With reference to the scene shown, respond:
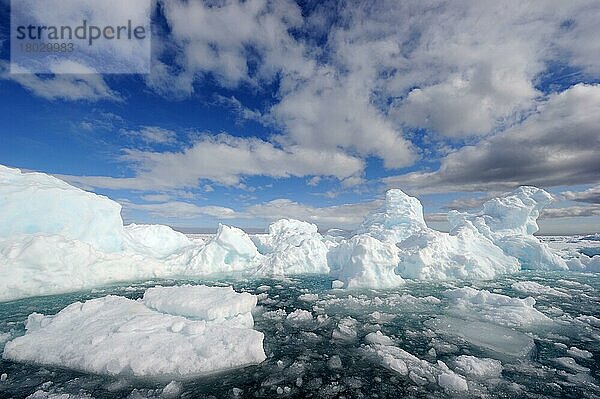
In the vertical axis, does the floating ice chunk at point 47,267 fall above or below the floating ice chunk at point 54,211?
below

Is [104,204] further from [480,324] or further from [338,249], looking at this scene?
[480,324]

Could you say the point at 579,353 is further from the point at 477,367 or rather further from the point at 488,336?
the point at 477,367

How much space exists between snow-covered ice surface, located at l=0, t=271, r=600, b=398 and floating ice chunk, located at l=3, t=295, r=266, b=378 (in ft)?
0.55

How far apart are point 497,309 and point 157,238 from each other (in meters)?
29.9

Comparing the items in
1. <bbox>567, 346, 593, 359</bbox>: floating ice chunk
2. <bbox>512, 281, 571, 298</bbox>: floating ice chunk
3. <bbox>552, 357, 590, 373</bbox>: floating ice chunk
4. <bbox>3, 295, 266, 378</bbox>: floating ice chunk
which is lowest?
<bbox>512, 281, 571, 298</bbox>: floating ice chunk

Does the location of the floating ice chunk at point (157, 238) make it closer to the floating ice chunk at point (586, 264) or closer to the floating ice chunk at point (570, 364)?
the floating ice chunk at point (570, 364)

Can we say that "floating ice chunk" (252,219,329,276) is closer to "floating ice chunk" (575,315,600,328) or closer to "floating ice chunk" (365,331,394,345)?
"floating ice chunk" (365,331,394,345)

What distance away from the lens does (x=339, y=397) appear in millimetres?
6137

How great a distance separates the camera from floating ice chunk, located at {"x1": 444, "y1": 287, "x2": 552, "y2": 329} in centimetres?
1111

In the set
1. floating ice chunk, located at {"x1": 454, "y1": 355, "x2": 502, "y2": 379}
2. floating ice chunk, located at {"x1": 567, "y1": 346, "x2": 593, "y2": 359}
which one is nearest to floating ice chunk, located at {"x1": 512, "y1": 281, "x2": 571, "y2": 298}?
floating ice chunk, located at {"x1": 567, "y1": 346, "x2": 593, "y2": 359}

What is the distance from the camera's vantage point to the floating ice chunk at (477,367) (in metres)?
7.12

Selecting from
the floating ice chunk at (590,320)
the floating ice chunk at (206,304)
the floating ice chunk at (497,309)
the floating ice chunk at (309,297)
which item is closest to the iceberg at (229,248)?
the floating ice chunk at (309,297)

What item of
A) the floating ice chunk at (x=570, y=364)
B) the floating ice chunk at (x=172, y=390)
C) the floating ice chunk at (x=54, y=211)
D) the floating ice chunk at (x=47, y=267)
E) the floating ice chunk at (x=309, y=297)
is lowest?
the floating ice chunk at (x=570, y=364)

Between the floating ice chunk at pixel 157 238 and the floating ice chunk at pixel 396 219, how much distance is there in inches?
814
